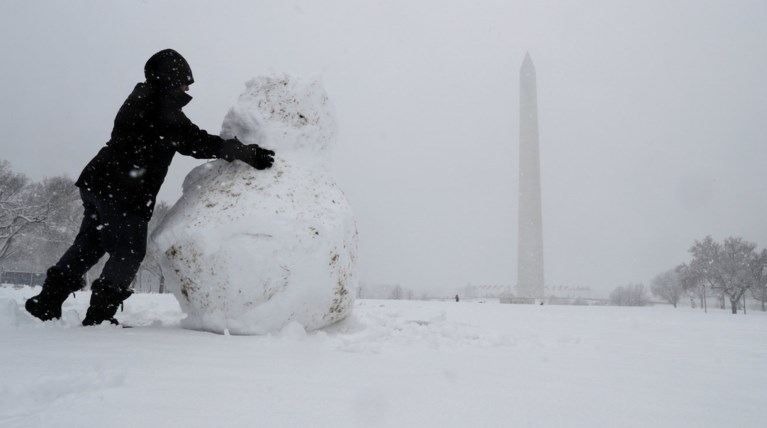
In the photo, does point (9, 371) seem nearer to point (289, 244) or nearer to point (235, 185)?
point (289, 244)

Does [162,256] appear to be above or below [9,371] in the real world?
above

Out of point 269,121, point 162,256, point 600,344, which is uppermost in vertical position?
point 269,121

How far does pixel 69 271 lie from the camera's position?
346 cm

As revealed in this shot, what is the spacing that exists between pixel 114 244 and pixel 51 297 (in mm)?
607

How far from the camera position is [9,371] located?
1.71 meters

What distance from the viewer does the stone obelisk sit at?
25.6 metres

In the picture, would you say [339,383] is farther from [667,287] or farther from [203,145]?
[667,287]

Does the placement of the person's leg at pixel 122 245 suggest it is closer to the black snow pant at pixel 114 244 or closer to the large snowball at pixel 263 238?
the black snow pant at pixel 114 244

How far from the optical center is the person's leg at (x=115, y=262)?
3.33 meters

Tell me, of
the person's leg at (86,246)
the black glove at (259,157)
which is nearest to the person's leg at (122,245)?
the person's leg at (86,246)

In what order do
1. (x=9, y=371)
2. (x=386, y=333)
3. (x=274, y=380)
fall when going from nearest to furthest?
(x=9, y=371) < (x=274, y=380) < (x=386, y=333)

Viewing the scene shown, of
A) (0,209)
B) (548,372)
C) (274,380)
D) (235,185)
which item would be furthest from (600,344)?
(0,209)

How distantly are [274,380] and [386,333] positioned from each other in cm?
185

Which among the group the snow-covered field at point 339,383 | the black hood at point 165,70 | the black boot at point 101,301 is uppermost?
the black hood at point 165,70
